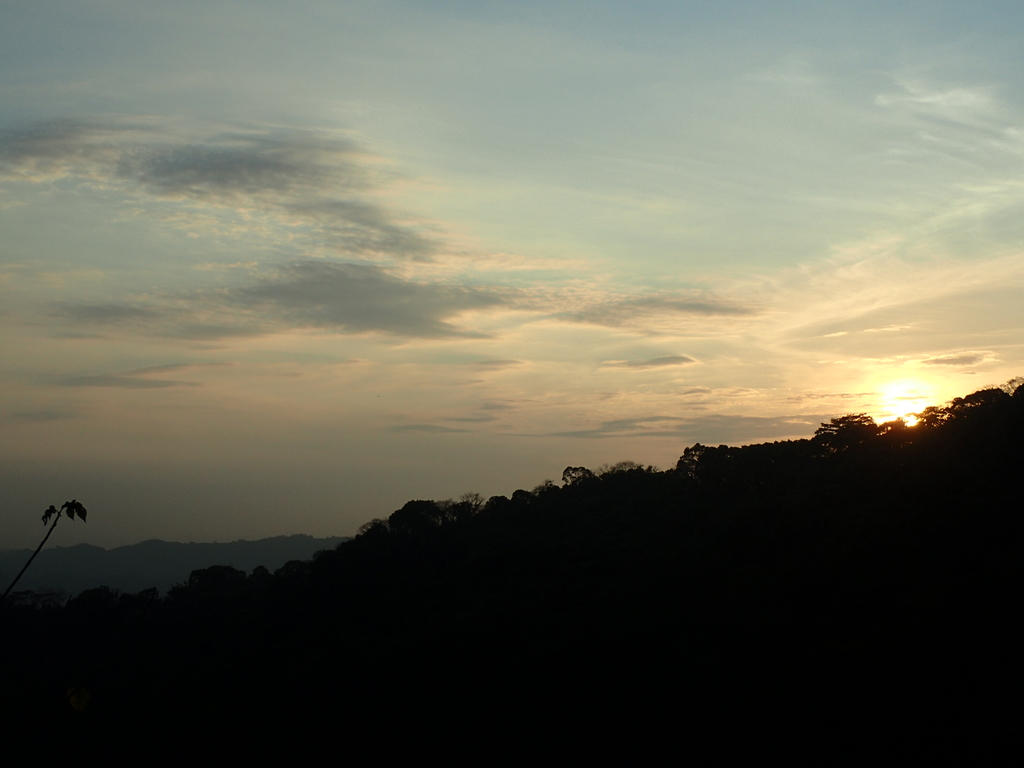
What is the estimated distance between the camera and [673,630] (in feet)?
165

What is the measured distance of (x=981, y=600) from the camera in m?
40.1

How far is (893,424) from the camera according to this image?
8144cm

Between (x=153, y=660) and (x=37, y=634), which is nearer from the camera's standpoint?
(x=153, y=660)

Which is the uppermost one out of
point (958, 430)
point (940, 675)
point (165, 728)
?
point (958, 430)

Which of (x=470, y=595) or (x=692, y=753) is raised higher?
(x=470, y=595)

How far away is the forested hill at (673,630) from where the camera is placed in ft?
124

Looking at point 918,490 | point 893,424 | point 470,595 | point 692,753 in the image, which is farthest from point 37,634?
point 893,424

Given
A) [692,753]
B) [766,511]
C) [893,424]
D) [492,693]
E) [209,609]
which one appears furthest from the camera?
[209,609]

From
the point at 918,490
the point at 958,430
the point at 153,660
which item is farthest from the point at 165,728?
the point at 958,430

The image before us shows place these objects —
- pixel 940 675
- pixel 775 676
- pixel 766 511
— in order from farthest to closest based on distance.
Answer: pixel 766 511 < pixel 775 676 < pixel 940 675

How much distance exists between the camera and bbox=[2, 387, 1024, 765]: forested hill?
37719mm

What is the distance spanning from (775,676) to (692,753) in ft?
21.6

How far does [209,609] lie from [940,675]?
81.4 metres

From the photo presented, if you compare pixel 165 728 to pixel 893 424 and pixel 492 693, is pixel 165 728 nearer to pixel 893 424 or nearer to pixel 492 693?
pixel 492 693
